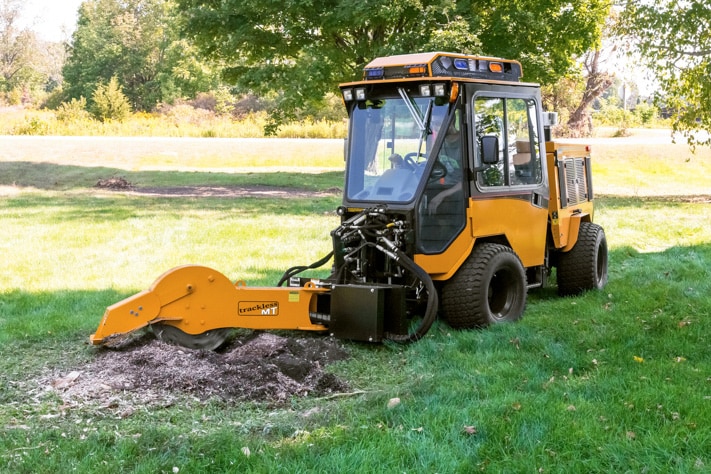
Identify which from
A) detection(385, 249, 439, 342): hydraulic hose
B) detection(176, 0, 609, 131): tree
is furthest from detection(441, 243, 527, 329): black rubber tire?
detection(176, 0, 609, 131): tree

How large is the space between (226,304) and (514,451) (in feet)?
10.2

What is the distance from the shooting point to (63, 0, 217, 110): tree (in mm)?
52281

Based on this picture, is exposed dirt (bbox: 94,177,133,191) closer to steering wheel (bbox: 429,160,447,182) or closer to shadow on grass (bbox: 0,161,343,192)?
shadow on grass (bbox: 0,161,343,192)

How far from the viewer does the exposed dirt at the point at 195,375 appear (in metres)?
5.87

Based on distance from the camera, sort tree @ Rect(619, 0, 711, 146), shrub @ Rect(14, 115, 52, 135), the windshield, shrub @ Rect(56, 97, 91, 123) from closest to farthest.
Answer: the windshield
tree @ Rect(619, 0, 711, 146)
shrub @ Rect(14, 115, 52, 135)
shrub @ Rect(56, 97, 91, 123)

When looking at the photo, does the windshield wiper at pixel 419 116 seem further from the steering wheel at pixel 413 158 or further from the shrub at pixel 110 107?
the shrub at pixel 110 107

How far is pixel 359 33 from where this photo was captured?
20875mm

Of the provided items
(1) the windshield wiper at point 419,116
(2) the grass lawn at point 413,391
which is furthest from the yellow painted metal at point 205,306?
(1) the windshield wiper at point 419,116

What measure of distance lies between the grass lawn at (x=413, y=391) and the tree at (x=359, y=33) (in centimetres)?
690

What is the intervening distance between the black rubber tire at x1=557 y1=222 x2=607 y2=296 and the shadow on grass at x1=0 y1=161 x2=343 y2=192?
12853mm

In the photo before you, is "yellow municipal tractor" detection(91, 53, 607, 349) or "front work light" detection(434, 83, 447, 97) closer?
"yellow municipal tractor" detection(91, 53, 607, 349)

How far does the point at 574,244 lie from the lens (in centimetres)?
962

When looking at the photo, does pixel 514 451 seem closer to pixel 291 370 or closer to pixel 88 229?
pixel 291 370

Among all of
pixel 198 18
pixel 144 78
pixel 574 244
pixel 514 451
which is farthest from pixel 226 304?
pixel 144 78
